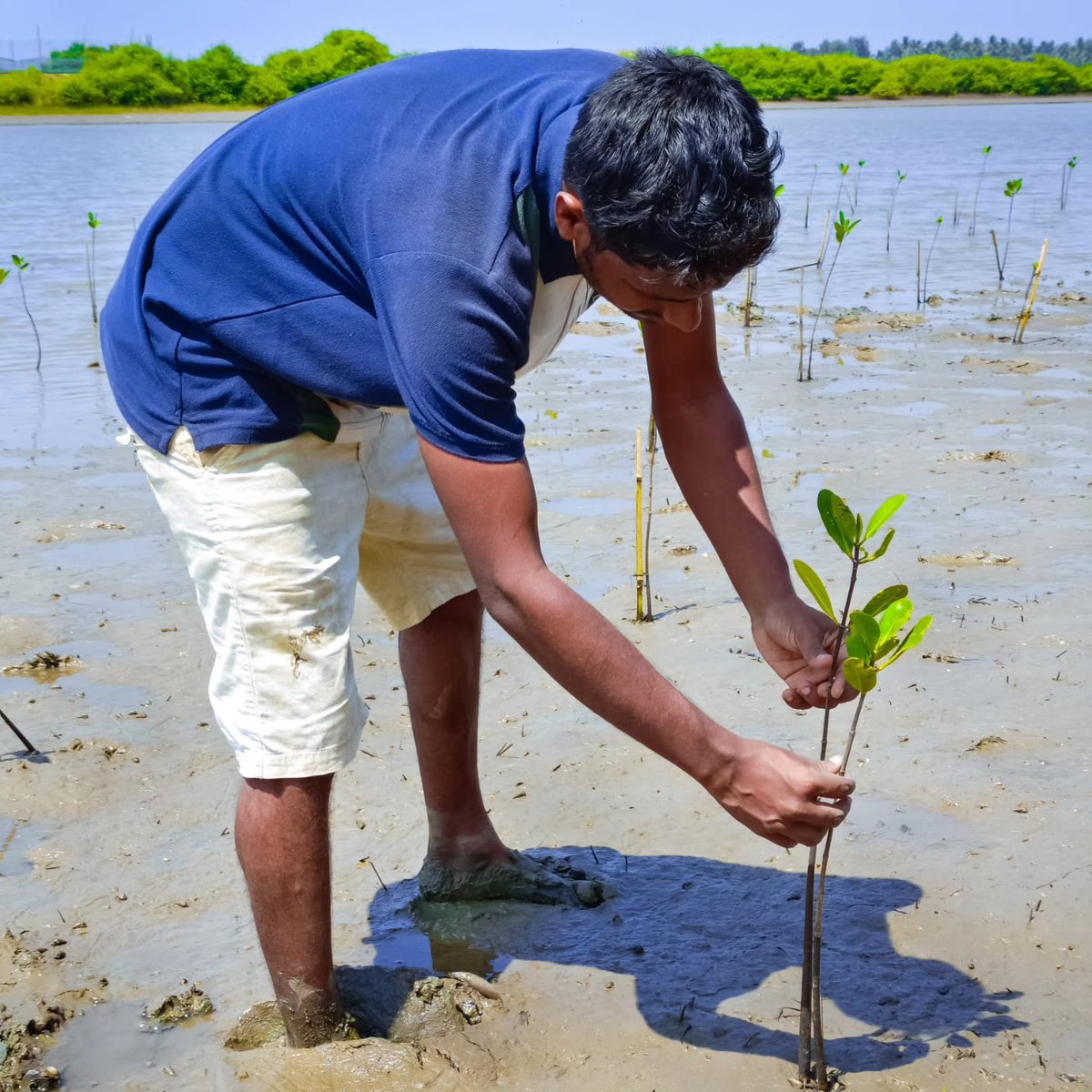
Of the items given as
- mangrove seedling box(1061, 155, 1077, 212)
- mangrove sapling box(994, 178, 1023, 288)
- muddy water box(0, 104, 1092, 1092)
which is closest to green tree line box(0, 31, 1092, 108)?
mangrove seedling box(1061, 155, 1077, 212)

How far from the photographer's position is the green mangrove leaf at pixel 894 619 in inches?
69.9

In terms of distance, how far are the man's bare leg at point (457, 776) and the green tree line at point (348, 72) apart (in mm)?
61525

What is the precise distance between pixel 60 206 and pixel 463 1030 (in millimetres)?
17444

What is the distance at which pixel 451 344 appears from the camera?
166cm

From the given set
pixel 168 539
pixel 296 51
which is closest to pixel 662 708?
pixel 168 539

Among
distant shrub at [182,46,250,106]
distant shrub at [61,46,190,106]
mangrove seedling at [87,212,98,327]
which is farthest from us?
distant shrub at [182,46,250,106]

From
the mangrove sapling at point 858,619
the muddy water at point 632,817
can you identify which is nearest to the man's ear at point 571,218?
the mangrove sapling at point 858,619

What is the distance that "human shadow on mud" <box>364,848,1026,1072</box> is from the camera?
89.5 inches

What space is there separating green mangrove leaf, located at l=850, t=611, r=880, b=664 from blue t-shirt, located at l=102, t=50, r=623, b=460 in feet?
1.72

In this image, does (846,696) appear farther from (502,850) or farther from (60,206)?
(60,206)

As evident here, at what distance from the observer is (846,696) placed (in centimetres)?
213

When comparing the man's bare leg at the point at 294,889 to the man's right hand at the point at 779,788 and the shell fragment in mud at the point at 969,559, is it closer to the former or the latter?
the man's right hand at the point at 779,788

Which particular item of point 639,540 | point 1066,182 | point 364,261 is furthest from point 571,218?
point 1066,182

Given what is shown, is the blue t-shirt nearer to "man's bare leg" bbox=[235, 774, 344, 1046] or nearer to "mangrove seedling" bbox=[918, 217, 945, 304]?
"man's bare leg" bbox=[235, 774, 344, 1046]
